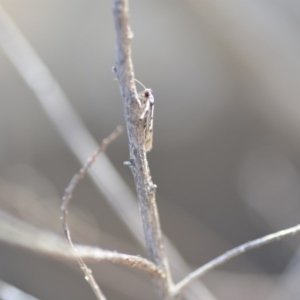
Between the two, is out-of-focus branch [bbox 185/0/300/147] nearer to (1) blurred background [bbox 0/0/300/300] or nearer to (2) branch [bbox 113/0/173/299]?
(1) blurred background [bbox 0/0/300/300]

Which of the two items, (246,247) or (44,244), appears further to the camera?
(246,247)

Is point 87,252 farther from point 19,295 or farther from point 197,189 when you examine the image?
point 197,189

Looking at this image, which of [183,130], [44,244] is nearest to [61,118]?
[183,130]

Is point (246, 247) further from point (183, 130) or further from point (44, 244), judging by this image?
point (183, 130)

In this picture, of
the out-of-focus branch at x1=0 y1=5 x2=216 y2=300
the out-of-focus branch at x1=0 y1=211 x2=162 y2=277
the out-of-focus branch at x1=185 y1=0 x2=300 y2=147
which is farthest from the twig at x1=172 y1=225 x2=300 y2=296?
the out-of-focus branch at x1=185 y1=0 x2=300 y2=147

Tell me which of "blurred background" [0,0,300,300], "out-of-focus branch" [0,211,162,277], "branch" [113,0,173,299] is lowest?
"out-of-focus branch" [0,211,162,277]

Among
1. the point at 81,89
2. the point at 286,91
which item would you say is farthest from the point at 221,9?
the point at 81,89
